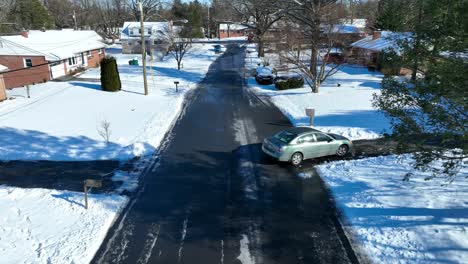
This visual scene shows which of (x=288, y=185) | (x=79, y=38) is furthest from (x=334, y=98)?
(x=79, y=38)

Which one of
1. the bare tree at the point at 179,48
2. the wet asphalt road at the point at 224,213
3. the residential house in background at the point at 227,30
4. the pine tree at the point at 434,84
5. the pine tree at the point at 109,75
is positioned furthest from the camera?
the residential house in background at the point at 227,30

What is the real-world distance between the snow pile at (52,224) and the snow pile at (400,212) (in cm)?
685

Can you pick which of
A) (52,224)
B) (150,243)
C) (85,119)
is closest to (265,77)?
(85,119)

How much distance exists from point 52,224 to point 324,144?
10.0 m

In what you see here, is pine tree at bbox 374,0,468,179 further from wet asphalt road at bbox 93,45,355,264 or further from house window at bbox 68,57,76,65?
house window at bbox 68,57,76,65

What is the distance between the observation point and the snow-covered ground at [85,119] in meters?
15.8

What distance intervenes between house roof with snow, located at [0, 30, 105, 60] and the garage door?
4.21ft

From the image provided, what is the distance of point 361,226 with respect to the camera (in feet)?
31.8

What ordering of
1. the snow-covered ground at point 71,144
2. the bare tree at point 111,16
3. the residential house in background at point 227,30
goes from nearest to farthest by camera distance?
the snow-covered ground at point 71,144
the bare tree at point 111,16
the residential house in background at point 227,30

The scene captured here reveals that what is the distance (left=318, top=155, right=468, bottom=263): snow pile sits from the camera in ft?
27.9

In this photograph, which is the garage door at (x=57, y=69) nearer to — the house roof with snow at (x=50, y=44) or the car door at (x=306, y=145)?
the house roof with snow at (x=50, y=44)

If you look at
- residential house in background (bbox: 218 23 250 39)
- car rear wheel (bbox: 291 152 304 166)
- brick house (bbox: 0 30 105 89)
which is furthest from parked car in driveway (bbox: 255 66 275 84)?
residential house in background (bbox: 218 23 250 39)

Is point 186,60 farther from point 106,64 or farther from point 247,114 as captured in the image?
point 247,114

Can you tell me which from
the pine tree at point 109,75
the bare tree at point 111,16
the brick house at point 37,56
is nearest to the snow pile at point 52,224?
the pine tree at point 109,75
